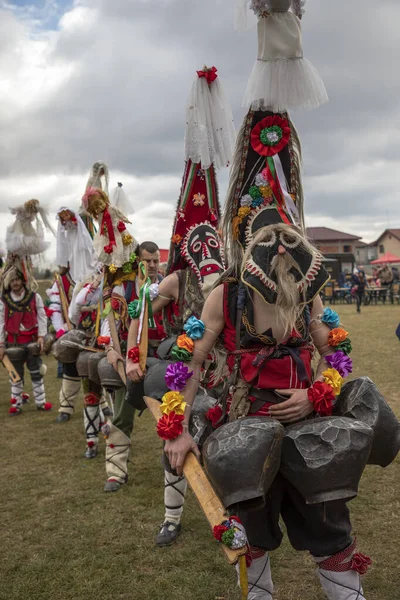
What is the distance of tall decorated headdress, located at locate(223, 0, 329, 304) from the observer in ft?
8.63

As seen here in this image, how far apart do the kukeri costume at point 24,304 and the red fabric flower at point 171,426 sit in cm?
563

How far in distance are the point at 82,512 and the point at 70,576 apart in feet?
3.33

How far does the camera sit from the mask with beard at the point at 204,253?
3.77 metres

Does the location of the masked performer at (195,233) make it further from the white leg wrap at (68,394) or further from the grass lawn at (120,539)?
the white leg wrap at (68,394)

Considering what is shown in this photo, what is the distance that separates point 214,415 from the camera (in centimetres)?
255

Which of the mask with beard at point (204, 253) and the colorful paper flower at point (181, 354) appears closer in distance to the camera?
the colorful paper flower at point (181, 354)

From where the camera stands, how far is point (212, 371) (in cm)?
303

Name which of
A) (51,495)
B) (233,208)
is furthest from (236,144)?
(51,495)

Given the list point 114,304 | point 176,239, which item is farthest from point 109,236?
point 176,239

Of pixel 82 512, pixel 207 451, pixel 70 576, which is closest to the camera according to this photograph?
pixel 207 451

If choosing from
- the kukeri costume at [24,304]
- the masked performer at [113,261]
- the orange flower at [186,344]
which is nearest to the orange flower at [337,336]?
the orange flower at [186,344]

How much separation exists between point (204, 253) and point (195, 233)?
7.8 inches

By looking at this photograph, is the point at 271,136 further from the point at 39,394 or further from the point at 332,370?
the point at 39,394

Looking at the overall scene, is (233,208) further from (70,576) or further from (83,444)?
(83,444)
